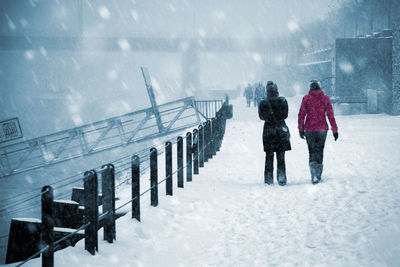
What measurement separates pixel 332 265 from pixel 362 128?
1397 cm

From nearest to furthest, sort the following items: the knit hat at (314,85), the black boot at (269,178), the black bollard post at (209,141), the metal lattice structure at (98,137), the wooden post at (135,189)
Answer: the wooden post at (135,189)
the knit hat at (314,85)
the black boot at (269,178)
the black bollard post at (209,141)
the metal lattice structure at (98,137)

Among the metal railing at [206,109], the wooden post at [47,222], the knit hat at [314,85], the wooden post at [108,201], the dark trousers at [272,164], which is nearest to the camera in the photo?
the wooden post at [47,222]

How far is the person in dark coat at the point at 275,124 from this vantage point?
7039 mm

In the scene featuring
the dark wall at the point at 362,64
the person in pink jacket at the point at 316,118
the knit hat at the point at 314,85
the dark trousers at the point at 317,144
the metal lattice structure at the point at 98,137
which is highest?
the dark wall at the point at 362,64

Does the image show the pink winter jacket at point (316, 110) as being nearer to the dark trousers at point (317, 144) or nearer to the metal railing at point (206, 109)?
the dark trousers at point (317, 144)

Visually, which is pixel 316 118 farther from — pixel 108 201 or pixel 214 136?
pixel 214 136

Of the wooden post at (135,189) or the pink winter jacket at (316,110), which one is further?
the pink winter jacket at (316,110)

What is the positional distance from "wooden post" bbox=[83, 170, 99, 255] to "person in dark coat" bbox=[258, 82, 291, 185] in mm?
3768

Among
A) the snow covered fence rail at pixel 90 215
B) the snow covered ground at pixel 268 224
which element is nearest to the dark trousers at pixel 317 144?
the snow covered ground at pixel 268 224

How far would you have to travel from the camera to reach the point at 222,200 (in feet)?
22.0

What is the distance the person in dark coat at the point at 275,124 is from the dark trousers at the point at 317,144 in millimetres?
407

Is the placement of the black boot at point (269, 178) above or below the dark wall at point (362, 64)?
below

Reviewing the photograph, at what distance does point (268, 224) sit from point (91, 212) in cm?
236

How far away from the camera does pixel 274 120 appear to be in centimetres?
711
